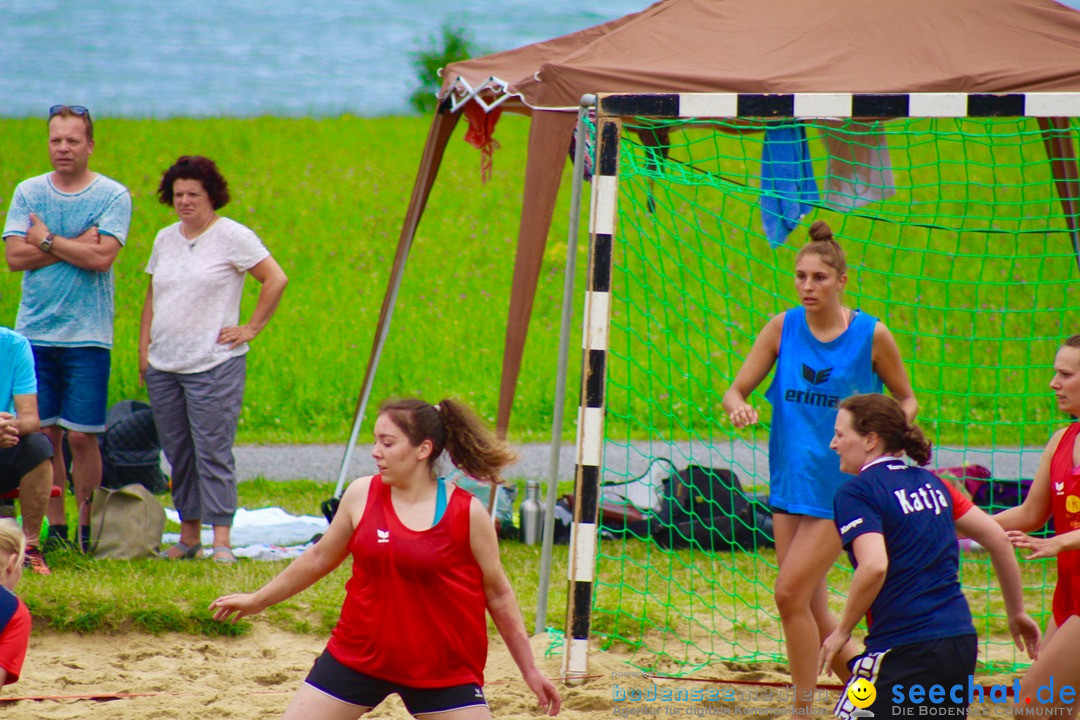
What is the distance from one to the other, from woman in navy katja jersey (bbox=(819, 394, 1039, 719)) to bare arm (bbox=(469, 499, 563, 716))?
0.76 meters

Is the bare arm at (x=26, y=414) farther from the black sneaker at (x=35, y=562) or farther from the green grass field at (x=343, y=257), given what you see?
the green grass field at (x=343, y=257)

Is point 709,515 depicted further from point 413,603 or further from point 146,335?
point 413,603

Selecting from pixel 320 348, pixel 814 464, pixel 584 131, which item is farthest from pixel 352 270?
pixel 814 464

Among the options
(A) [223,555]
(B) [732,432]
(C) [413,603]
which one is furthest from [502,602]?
(B) [732,432]

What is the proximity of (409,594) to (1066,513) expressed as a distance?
6.42ft

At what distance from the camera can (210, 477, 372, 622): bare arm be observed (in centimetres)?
315

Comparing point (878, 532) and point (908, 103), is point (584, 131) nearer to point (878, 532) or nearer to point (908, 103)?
point (908, 103)

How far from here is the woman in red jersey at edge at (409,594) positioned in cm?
304

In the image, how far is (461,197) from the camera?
723 inches

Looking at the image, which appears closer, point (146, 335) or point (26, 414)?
point (26, 414)

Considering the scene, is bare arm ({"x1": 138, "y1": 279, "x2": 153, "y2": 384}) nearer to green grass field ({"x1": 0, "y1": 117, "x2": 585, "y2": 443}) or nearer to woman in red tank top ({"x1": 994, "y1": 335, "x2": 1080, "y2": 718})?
green grass field ({"x1": 0, "y1": 117, "x2": 585, "y2": 443})

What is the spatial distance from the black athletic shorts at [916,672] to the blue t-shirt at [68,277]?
4.11 m

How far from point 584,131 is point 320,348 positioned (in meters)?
8.43

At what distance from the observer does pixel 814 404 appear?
12.6ft
